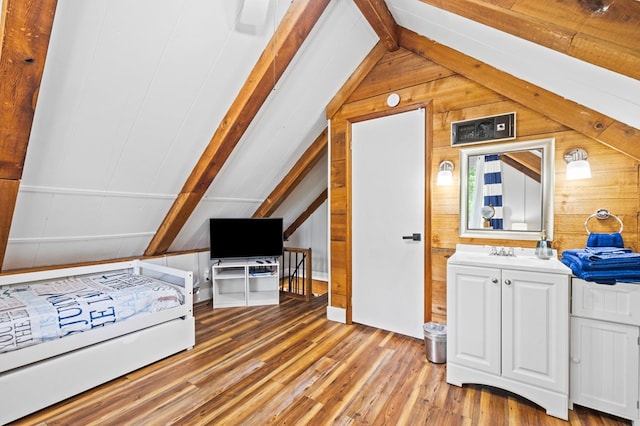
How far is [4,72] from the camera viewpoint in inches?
54.3

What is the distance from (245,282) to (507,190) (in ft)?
9.51

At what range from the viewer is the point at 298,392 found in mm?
1924

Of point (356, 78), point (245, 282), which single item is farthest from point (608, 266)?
point (245, 282)

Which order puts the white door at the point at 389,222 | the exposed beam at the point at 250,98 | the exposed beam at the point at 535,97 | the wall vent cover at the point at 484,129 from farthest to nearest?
1. the white door at the point at 389,222
2. the wall vent cover at the point at 484,129
3. the exposed beam at the point at 250,98
4. the exposed beam at the point at 535,97

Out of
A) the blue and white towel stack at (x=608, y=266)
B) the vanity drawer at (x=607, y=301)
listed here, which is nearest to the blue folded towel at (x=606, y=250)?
the blue and white towel stack at (x=608, y=266)

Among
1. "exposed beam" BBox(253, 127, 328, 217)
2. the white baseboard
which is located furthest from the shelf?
the white baseboard

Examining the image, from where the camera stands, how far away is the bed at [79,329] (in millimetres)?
1725

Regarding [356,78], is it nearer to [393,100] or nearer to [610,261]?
[393,100]

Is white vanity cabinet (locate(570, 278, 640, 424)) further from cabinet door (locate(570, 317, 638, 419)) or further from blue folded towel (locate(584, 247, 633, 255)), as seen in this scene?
blue folded towel (locate(584, 247, 633, 255))

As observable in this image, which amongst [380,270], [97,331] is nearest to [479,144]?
[380,270]

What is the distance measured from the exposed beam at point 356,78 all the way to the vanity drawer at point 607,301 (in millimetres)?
2371

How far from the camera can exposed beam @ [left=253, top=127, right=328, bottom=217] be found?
11.7 ft

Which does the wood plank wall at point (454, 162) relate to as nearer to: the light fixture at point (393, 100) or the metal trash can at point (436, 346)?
the light fixture at point (393, 100)

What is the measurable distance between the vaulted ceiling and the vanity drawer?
0.85 meters
